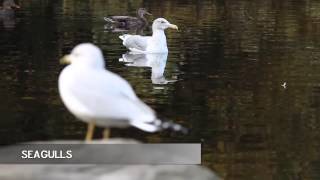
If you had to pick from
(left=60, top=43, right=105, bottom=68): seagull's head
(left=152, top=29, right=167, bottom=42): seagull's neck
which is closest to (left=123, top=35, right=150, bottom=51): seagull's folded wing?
(left=152, top=29, right=167, bottom=42): seagull's neck

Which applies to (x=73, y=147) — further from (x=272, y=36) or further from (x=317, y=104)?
(x=272, y=36)

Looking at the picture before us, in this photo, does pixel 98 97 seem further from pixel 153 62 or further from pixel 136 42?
pixel 136 42

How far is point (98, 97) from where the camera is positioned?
306 centimetres

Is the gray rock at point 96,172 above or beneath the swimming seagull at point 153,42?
above

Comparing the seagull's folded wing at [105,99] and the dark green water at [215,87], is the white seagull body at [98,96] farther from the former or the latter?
the dark green water at [215,87]

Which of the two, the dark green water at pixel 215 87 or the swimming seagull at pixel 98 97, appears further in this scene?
the dark green water at pixel 215 87

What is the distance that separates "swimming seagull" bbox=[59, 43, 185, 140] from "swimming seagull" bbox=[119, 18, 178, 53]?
14430 millimetres

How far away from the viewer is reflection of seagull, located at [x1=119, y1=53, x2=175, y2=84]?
14.9m

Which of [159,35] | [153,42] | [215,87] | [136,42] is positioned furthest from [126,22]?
[215,87]

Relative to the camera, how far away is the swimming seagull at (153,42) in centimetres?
1789

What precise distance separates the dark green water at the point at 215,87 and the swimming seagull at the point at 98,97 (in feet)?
3.42

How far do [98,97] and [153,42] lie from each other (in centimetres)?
1553

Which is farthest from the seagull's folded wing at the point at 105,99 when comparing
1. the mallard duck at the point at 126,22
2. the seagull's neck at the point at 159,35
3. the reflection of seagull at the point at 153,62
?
the mallard duck at the point at 126,22

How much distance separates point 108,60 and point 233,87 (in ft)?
13.3
